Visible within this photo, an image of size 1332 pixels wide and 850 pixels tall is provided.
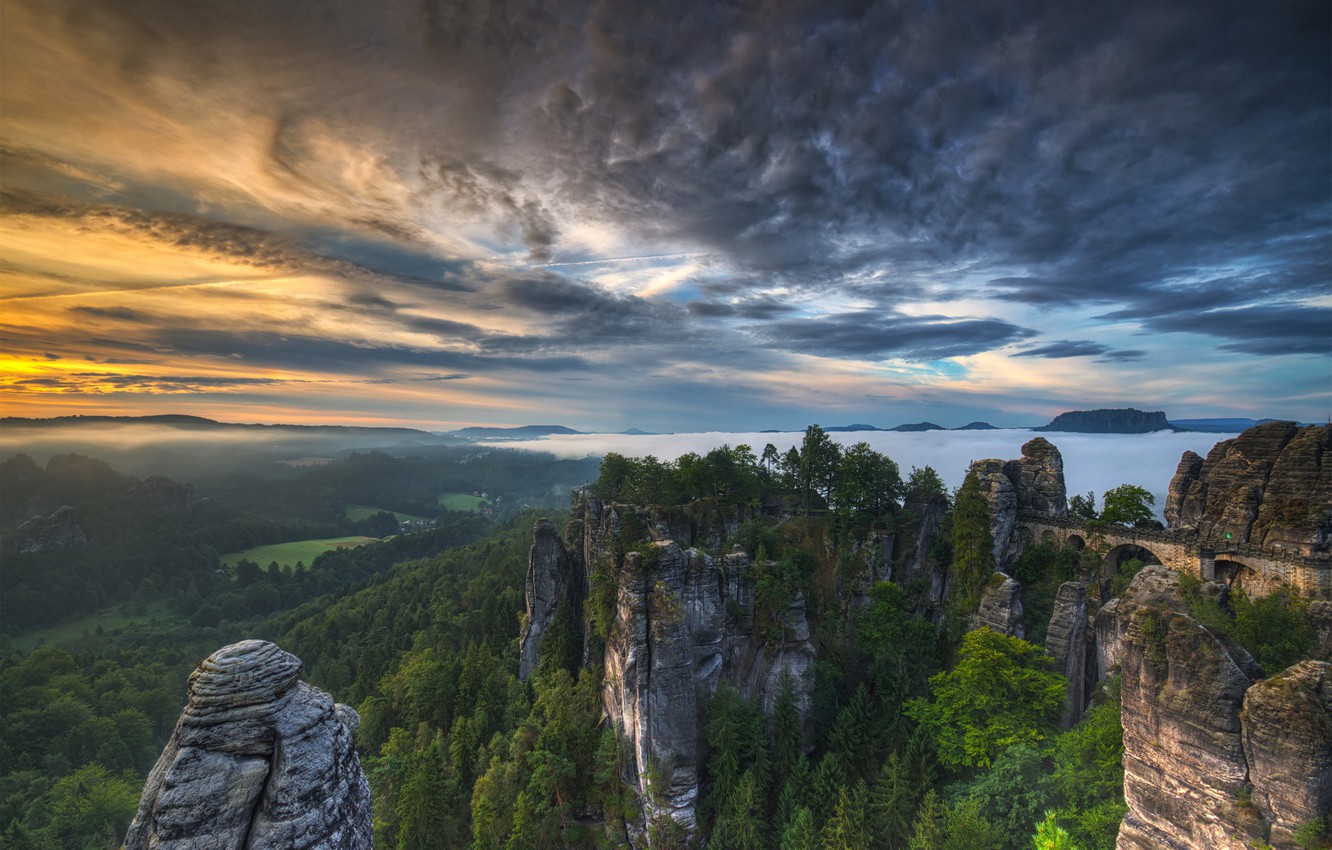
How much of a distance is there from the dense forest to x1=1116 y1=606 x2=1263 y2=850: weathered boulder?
3398 mm

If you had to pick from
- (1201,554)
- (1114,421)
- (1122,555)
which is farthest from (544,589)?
(1114,421)

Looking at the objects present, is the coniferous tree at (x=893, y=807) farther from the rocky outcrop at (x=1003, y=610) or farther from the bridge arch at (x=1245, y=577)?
the bridge arch at (x=1245, y=577)

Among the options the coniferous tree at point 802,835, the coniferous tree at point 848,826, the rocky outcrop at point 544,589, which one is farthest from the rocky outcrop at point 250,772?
the rocky outcrop at point 544,589

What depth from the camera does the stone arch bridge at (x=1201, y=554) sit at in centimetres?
2600

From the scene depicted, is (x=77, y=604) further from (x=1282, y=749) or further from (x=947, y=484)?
(x=1282, y=749)

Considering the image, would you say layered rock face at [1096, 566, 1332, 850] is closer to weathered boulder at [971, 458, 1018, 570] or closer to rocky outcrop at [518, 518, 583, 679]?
weathered boulder at [971, 458, 1018, 570]

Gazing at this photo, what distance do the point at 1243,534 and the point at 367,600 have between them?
12080 cm

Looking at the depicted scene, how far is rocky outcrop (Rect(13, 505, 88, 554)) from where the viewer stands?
538ft

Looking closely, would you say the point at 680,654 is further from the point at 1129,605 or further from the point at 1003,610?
the point at 1129,605

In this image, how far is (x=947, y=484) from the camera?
154 feet

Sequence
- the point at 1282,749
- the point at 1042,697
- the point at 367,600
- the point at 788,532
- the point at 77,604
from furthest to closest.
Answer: the point at 77,604
the point at 367,600
the point at 788,532
the point at 1042,697
the point at 1282,749

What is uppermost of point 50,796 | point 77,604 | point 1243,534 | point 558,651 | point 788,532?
point 1243,534

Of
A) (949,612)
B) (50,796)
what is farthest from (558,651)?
(50,796)

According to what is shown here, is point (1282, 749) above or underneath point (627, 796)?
above
